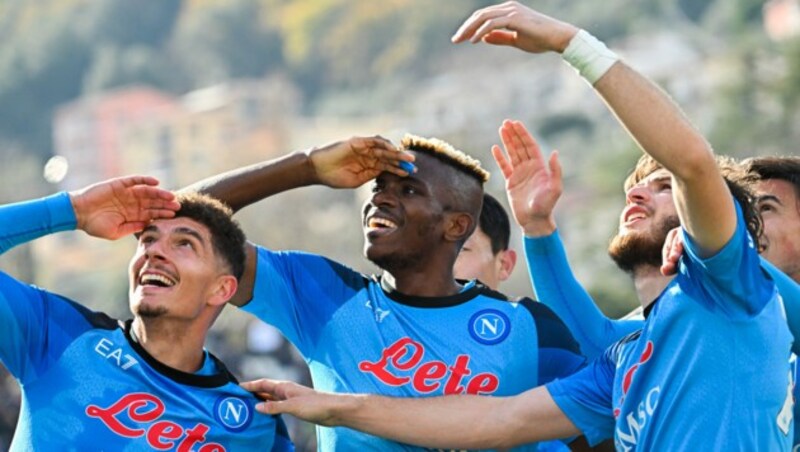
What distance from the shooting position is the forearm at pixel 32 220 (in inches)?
293

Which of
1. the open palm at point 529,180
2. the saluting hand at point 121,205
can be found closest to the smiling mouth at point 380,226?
the open palm at point 529,180

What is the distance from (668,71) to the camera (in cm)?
11656

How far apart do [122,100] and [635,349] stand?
450 ft

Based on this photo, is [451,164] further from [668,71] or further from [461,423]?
[668,71]

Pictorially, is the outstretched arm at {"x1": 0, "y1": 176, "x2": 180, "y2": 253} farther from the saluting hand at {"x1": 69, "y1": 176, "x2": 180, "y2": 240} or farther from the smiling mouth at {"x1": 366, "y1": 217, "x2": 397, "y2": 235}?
the smiling mouth at {"x1": 366, "y1": 217, "x2": 397, "y2": 235}

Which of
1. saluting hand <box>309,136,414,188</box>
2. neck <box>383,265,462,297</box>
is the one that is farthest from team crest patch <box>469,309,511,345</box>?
saluting hand <box>309,136,414,188</box>

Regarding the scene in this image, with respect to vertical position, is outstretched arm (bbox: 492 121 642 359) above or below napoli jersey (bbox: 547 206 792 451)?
above

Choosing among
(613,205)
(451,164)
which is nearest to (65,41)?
(613,205)

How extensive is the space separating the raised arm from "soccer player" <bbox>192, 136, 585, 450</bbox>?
1401 millimetres

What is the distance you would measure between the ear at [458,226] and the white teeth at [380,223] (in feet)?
0.94

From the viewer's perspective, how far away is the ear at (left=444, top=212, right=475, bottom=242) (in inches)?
329

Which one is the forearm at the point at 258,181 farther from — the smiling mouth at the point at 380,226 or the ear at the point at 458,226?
the ear at the point at 458,226

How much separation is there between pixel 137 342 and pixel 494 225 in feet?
8.93

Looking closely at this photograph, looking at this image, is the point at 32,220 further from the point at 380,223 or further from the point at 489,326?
the point at 489,326
